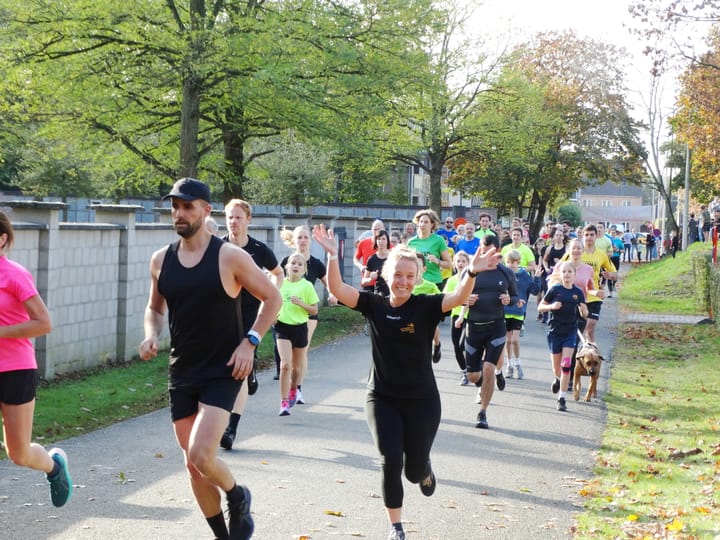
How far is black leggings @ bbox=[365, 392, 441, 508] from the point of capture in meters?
6.15

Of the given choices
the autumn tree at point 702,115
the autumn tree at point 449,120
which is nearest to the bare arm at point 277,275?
the autumn tree at point 702,115

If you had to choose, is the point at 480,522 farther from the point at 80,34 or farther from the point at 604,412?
the point at 80,34

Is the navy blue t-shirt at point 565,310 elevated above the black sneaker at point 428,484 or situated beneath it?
elevated above

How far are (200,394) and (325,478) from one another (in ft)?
9.00

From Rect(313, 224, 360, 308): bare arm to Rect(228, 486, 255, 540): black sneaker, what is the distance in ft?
4.34

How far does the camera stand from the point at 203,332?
18.1 feet

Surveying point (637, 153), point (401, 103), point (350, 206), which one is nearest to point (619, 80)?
point (637, 153)

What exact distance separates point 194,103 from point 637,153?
4092 cm

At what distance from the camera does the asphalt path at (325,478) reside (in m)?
6.66

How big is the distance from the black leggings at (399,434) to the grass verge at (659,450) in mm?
1174

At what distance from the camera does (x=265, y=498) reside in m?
7.35

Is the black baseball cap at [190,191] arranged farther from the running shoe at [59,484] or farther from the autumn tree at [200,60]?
the autumn tree at [200,60]


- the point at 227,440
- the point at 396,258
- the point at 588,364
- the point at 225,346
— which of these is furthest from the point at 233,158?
the point at 225,346

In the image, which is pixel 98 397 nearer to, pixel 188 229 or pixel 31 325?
pixel 31 325
